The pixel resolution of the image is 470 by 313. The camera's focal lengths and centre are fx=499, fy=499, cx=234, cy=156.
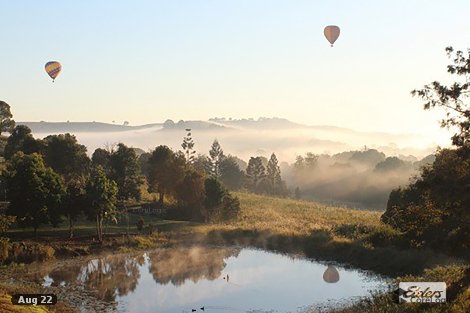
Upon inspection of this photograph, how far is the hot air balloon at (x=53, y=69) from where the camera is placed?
82562 mm

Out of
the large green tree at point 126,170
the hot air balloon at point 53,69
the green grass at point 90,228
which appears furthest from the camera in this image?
the hot air balloon at point 53,69

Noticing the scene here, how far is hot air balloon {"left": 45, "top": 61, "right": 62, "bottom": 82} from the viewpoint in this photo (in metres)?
82.6

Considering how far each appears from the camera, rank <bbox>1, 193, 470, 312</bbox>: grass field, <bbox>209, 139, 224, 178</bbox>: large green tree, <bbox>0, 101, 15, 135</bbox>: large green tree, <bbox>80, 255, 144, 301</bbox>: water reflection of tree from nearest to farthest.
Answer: <bbox>80, 255, 144, 301</bbox>: water reflection of tree < <bbox>1, 193, 470, 312</bbox>: grass field < <bbox>0, 101, 15, 135</bbox>: large green tree < <bbox>209, 139, 224, 178</bbox>: large green tree

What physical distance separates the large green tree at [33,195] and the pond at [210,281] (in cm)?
705

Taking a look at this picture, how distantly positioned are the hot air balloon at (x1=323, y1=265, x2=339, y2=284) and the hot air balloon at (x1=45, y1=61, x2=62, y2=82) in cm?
5786

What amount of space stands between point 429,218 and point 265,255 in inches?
1244

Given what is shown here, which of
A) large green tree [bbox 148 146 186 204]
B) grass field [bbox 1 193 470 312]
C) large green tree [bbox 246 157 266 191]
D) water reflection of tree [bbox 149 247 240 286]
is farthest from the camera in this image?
large green tree [bbox 246 157 266 191]

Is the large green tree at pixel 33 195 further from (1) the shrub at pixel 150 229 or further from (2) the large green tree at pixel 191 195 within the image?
(2) the large green tree at pixel 191 195

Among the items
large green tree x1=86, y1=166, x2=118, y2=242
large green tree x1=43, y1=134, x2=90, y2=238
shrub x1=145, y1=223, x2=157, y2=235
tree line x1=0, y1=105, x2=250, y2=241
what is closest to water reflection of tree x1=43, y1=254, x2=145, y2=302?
large green tree x1=86, y1=166, x2=118, y2=242

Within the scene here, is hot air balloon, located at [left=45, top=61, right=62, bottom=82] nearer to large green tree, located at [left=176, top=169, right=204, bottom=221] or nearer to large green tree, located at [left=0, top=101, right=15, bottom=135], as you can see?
large green tree, located at [left=176, top=169, right=204, bottom=221]

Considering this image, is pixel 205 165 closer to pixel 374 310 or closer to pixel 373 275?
pixel 373 275

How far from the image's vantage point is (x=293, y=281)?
42.4 m

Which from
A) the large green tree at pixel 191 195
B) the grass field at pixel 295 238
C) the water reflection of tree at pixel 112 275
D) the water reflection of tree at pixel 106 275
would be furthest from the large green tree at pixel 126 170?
the water reflection of tree at pixel 106 275

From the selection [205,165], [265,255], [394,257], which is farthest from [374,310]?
[205,165]
